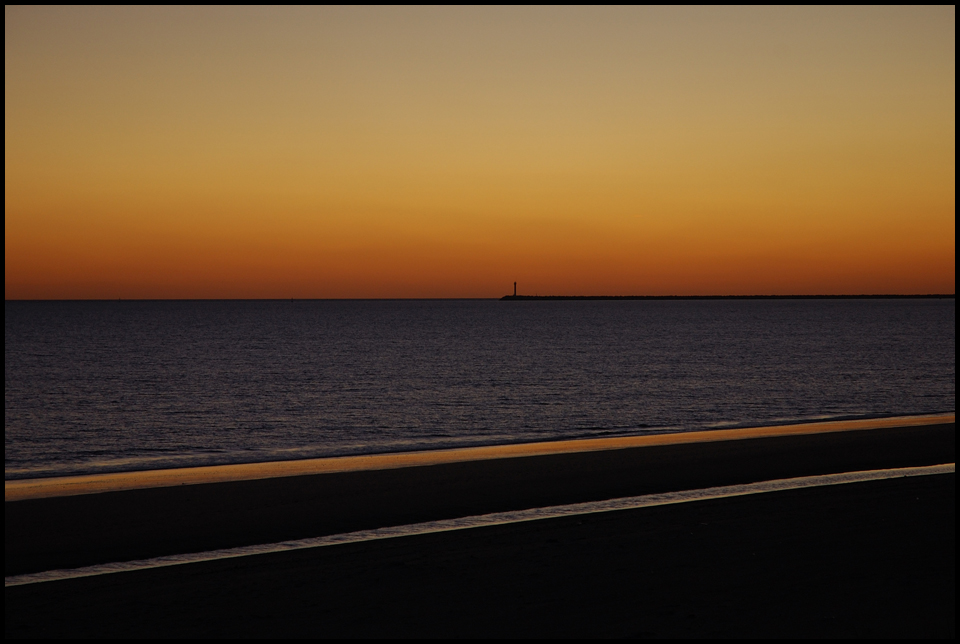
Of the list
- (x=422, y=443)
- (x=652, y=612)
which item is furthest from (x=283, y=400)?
(x=652, y=612)

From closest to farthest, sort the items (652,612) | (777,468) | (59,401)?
1. (652,612)
2. (777,468)
3. (59,401)

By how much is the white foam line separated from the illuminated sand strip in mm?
6110

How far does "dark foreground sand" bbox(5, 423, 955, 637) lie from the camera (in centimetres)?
721

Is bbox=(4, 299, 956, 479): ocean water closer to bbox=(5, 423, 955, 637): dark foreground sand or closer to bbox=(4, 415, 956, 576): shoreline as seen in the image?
bbox=(4, 415, 956, 576): shoreline

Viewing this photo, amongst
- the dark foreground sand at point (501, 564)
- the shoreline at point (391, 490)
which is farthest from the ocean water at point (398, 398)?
the dark foreground sand at point (501, 564)

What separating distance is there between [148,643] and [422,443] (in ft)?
55.7

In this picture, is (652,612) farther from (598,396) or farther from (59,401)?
(59,401)

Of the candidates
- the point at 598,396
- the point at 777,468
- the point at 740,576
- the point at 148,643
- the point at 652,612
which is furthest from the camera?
the point at 598,396

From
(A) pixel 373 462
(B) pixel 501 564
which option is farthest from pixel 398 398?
(B) pixel 501 564

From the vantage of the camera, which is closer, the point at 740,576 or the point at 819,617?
the point at 819,617

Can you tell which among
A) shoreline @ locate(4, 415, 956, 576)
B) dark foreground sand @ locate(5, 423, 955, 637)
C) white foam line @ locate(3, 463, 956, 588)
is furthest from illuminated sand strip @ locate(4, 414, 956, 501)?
white foam line @ locate(3, 463, 956, 588)

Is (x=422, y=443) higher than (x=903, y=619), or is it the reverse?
(x=903, y=619)

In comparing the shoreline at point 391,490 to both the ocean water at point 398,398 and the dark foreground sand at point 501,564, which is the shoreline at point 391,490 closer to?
the dark foreground sand at point 501,564

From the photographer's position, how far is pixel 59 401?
35031mm
